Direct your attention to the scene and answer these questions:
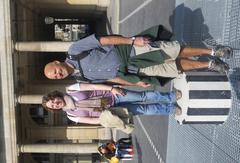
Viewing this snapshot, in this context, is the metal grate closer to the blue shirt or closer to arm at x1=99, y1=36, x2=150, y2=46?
arm at x1=99, y1=36, x2=150, y2=46

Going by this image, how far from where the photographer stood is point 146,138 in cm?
1278

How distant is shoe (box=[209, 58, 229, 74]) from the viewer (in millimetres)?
6035

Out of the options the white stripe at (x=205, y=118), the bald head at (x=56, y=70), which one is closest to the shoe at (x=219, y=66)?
the white stripe at (x=205, y=118)

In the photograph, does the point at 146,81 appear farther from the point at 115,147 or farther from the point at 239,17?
the point at 115,147

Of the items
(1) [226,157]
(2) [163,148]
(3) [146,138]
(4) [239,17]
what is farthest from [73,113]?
(3) [146,138]

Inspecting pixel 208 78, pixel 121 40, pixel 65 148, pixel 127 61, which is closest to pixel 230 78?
pixel 208 78

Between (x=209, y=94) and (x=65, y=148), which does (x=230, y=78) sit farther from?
(x=65, y=148)

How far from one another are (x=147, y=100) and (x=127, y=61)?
3.25 feet

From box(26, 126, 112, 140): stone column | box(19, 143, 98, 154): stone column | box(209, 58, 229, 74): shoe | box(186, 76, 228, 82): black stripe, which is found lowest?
box(19, 143, 98, 154): stone column

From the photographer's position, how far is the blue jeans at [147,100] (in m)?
7.09

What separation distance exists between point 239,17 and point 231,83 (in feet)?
3.10

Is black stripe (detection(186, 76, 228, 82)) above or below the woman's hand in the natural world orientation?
above

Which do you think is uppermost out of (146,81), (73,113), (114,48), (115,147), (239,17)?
(239,17)

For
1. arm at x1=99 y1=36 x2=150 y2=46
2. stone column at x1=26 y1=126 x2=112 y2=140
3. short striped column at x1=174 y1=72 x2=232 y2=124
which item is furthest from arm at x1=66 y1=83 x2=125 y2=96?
stone column at x1=26 y1=126 x2=112 y2=140
